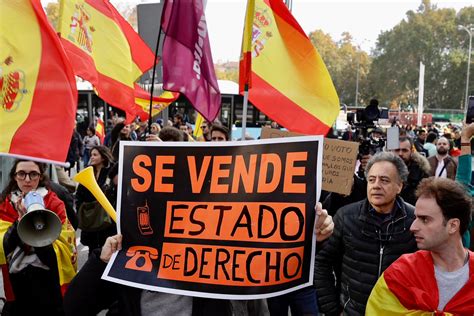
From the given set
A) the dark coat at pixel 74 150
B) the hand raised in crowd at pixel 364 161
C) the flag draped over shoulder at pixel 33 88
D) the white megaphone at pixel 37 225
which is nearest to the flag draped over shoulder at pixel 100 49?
the flag draped over shoulder at pixel 33 88

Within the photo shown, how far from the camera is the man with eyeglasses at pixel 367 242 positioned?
3.11 meters

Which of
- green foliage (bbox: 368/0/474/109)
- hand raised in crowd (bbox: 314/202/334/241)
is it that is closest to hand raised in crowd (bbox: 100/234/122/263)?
hand raised in crowd (bbox: 314/202/334/241)

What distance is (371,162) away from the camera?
3465 millimetres

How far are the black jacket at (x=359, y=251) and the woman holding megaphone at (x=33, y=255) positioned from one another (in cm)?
155

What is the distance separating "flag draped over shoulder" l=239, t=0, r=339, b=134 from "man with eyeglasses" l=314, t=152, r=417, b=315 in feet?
7.57

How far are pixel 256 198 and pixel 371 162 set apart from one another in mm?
1205

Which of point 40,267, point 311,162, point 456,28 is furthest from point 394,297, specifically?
point 456,28

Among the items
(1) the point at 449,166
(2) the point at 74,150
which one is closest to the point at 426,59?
(2) the point at 74,150

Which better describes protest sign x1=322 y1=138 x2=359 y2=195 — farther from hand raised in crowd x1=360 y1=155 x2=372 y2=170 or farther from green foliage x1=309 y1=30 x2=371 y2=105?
green foliage x1=309 y1=30 x2=371 y2=105

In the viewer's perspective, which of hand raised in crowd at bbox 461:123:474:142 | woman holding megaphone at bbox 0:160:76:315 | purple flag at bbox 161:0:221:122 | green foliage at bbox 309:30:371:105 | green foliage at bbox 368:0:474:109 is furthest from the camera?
green foliage at bbox 309:30:371:105

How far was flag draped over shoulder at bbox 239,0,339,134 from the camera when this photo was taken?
221 inches

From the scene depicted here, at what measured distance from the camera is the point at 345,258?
321 cm

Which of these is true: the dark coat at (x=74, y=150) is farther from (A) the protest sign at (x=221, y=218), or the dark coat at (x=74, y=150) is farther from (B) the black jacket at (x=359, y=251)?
(A) the protest sign at (x=221, y=218)

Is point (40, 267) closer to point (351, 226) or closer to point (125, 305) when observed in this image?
point (125, 305)
